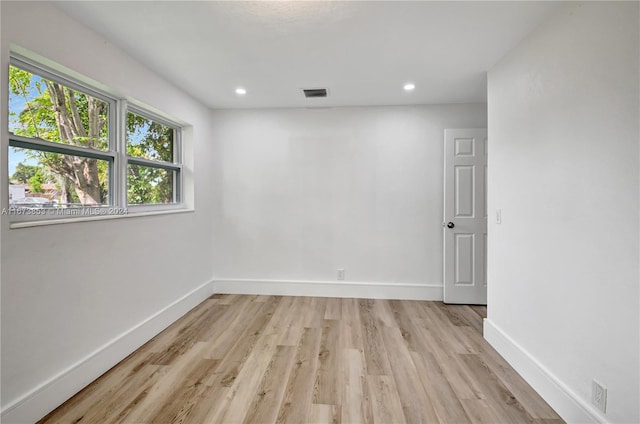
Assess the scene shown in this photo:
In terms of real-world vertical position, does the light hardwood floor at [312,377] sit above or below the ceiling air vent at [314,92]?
below

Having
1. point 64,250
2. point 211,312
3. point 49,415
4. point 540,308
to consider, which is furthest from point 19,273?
point 540,308

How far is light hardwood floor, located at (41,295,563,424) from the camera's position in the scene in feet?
5.78

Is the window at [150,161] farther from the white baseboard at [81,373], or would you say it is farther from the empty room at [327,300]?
the white baseboard at [81,373]

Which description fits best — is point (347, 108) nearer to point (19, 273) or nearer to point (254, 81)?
point (254, 81)

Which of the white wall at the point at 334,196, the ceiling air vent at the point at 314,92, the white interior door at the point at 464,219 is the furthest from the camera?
the white wall at the point at 334,196

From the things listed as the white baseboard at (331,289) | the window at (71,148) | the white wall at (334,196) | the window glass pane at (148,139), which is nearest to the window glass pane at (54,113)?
the window at (71,148)

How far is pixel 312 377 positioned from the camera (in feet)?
6.99

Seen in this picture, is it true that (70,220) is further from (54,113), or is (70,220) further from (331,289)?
(331,289)

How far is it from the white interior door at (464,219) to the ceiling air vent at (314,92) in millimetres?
1521

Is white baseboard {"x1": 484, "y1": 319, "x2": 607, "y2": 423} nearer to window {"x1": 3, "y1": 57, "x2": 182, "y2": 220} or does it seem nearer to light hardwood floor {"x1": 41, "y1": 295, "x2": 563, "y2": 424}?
light hardwood floor {"x1": 41, "y1": 295, "x2": 563, "y2": 424}

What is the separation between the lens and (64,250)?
1893 millimetres

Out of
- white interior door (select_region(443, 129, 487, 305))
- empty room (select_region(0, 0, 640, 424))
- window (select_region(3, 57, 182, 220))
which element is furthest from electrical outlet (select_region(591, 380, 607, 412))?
window (select_region(3, 57, 182, 220))

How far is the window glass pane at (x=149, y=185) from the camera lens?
109 inches

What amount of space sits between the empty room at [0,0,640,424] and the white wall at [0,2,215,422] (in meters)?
0.01
